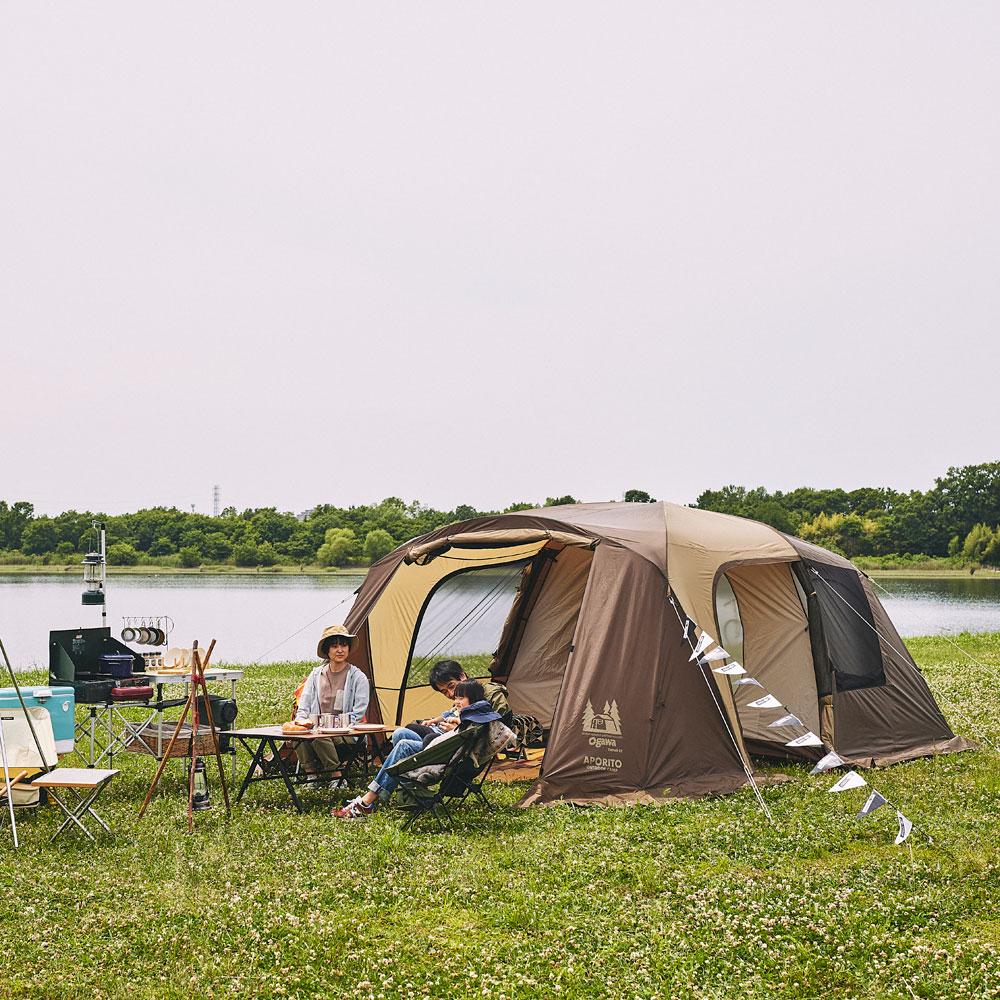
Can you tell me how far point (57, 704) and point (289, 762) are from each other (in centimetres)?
164

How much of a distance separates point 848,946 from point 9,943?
3.54 metres

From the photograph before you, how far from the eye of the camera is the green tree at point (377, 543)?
4478 centimetres

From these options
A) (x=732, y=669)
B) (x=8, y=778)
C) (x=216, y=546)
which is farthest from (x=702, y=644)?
(x=216, y=546)

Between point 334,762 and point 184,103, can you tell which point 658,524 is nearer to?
point 334,762

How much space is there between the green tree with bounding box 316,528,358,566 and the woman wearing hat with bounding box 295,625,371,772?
39.5 meters

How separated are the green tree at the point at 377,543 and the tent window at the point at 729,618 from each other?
36372mm

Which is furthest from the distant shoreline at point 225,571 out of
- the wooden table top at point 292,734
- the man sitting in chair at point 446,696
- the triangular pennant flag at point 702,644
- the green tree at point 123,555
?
the triangular pennant flag at point 702,644

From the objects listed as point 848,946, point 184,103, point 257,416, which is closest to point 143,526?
point 257,416

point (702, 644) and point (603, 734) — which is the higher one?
point (702, 644)

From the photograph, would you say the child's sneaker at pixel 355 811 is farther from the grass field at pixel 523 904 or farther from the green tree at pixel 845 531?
the green tree at pixel 845 531

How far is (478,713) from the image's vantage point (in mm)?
6297

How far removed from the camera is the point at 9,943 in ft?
14.5

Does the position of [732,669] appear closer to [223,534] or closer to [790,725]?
[790,725]

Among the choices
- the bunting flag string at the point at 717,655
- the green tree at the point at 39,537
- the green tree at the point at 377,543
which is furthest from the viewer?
the green tree at the point at 39,537
